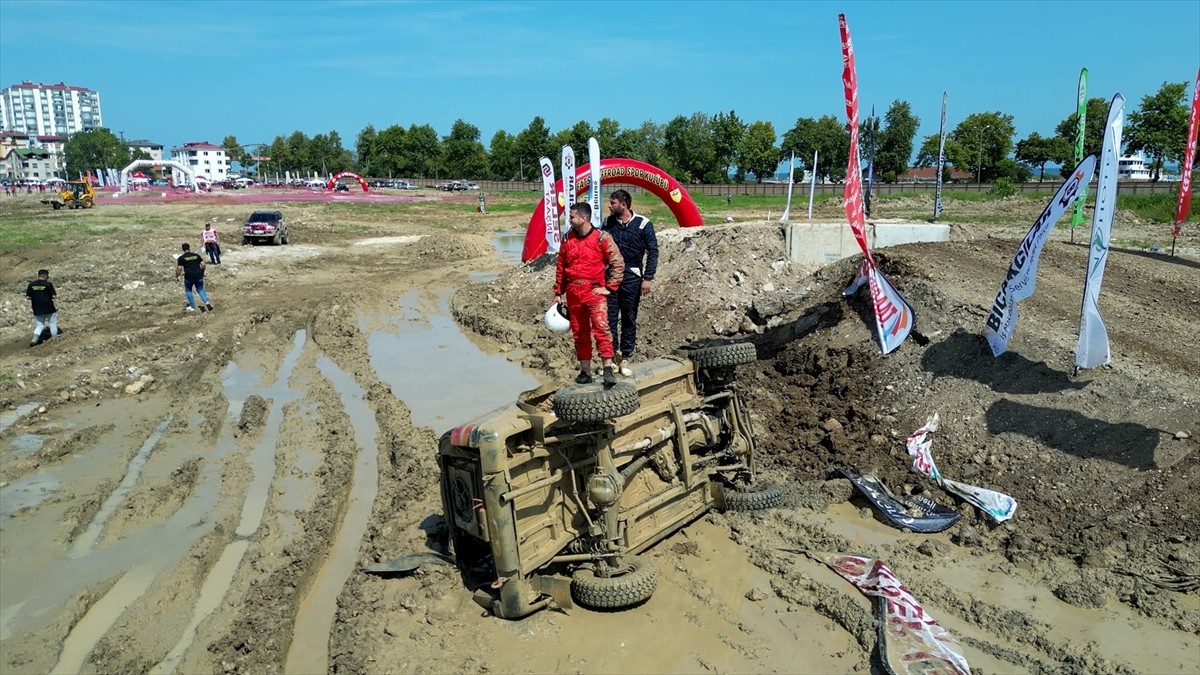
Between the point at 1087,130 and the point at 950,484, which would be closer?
the point at 950,484

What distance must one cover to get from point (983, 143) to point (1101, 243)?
210ft

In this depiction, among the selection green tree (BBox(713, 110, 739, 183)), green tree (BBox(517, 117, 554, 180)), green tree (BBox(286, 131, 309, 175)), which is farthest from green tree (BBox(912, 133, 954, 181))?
green tree (BBox(286, 131, 309, 175))

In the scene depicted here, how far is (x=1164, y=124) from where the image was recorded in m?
43.1

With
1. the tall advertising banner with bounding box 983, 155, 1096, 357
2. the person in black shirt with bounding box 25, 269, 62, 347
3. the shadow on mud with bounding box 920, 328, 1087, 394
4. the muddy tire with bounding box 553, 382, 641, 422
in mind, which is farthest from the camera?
the person in black shirt with bounding box 25, 269, 62, 347

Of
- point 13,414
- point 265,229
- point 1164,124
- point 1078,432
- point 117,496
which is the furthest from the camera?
point 1164,124

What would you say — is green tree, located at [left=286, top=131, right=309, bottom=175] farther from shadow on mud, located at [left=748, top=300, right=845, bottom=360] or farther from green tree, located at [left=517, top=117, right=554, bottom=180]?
shadow on mud, located at [left=748, top=300, right=845, bottom=360]

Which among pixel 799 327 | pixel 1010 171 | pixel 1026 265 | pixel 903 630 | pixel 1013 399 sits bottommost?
pixel 903 630

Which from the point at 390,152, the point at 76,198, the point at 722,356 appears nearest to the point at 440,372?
the point at 722,356

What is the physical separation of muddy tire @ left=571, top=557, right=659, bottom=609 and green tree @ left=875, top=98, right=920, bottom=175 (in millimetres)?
57841

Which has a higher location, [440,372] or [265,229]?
[265,229]

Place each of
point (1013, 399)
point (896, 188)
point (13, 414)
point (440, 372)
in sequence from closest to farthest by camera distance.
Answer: point (1013, 399) < point (13, 414) < point (440, 372) < point (896, 188)

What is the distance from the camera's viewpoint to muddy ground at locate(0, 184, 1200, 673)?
545cm

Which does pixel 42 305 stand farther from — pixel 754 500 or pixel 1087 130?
pixel 1087 130

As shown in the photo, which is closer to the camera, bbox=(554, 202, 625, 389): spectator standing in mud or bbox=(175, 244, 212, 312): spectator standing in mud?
bbox=(554, 202, 625, 389): spectator standing in mud
